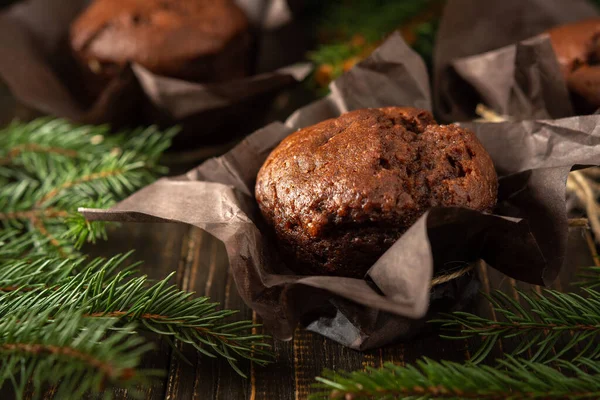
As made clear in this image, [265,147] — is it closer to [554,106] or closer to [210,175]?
[210,175]

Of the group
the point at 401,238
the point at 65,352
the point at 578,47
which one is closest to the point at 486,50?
the point at 578,47

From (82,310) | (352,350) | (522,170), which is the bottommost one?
(352,350)

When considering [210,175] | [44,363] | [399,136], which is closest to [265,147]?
[210,175]

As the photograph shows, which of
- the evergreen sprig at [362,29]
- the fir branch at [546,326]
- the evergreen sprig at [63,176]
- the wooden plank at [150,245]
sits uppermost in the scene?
the evergreen sprig at [63,176]

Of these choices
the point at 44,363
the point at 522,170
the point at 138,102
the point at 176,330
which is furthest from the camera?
the point at 138,102

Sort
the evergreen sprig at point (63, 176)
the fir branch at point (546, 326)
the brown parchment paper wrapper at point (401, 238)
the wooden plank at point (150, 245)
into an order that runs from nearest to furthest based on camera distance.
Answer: the brown parchment paper wrapper at point (401, 238)
the fir branch at point (546, 326)
the evergreen sprig at point (63, 176)
the wooden plank at point (150, 245)

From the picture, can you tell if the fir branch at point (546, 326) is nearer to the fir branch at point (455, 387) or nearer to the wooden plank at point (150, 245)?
the fir branch at point (455, 387)

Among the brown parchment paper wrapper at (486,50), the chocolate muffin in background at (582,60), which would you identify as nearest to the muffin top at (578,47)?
the chocolate muffin in background at (582,60)
